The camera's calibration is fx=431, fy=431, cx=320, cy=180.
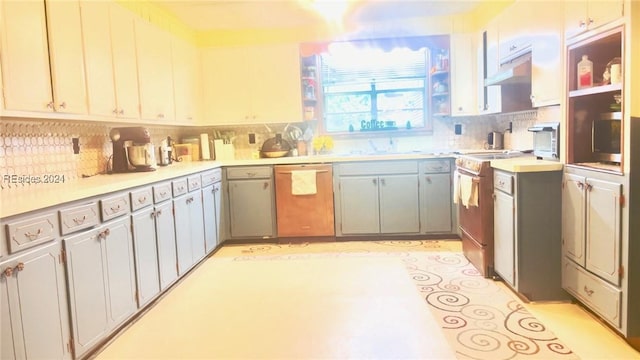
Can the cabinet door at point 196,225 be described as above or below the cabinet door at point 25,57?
below

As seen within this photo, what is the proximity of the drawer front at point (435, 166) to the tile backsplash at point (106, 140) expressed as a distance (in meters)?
0.62

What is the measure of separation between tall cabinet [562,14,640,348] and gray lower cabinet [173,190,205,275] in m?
2.71

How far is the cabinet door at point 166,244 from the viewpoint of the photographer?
3.03m

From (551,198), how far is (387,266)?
4.68 feet

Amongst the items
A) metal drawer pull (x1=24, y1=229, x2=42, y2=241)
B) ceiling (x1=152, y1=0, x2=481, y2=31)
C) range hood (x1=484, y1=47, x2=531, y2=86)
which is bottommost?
metal drawer pull (x1=24, y1=229, x2=42, y2=241)

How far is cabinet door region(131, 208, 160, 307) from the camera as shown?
2.73 metres

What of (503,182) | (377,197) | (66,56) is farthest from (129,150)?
(503,182)

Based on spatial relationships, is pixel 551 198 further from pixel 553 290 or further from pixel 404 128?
pixel 404 128

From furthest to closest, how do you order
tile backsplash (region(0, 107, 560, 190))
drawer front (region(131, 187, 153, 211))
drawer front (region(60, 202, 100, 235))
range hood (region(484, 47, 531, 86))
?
range hood (region(484, 47, 531, 86)), drawer front (region(131, 187, 153, 211)), tile backsplash (region(0, 107, 560, 190)), drawer front (region(60, 202, 100, 235))

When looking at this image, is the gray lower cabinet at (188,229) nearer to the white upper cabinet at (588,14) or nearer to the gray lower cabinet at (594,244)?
the gray lower cabinet at (594,244)

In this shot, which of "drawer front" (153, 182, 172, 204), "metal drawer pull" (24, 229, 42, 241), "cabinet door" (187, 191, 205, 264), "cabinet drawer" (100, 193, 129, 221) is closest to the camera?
"metal drawer pull" (24, 229, 42, 241)

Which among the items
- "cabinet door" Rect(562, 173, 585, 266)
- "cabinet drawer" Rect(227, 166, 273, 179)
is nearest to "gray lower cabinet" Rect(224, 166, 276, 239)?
"cabinet drawer" Rect(227, 166, 273, 179)

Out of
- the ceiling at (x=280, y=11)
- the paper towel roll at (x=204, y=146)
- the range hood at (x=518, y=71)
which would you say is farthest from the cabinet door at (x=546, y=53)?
the paper towel roll at (x=204, y=146)

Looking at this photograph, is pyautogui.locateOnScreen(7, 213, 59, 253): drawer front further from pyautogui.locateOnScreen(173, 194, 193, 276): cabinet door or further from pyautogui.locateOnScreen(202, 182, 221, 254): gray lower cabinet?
pyautogui.locateOnScreen(202, 182, 221, 254): gray lower cabinet
